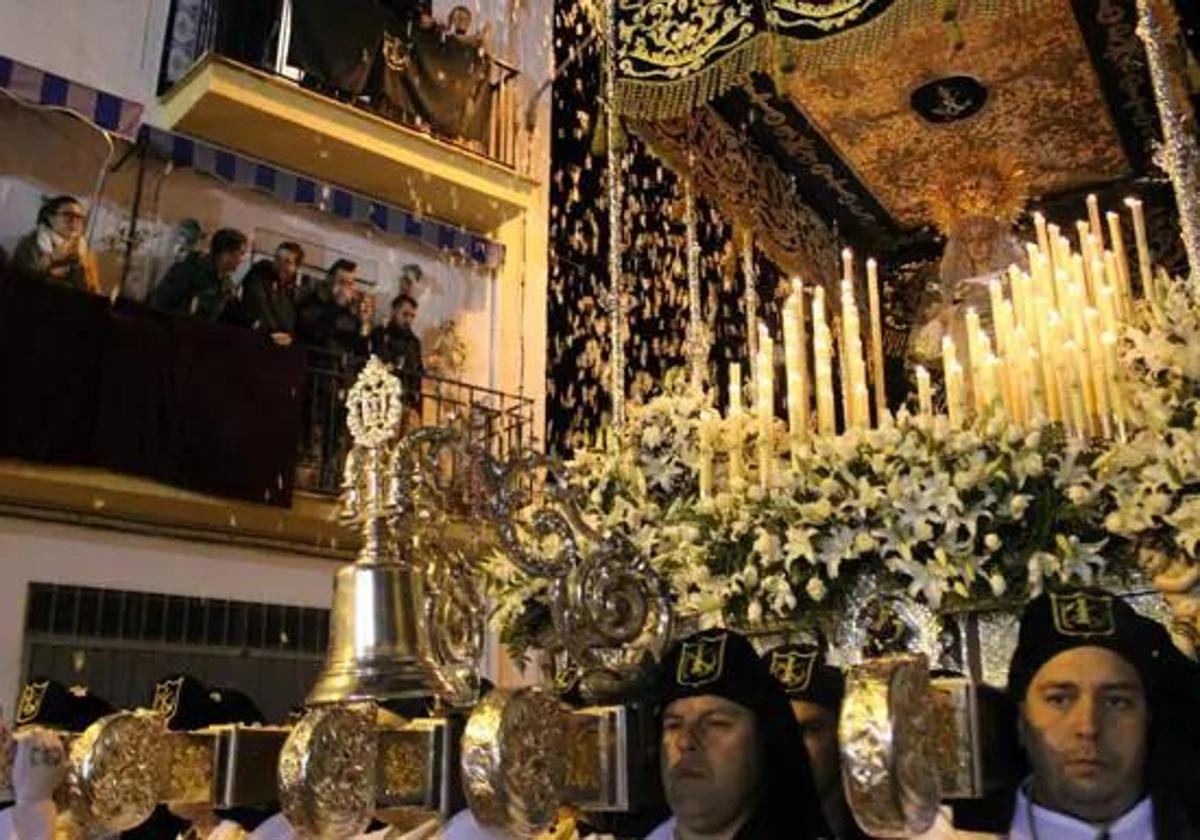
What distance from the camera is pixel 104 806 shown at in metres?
2.10

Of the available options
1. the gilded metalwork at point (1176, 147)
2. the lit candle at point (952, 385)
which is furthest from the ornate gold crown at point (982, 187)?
the lit candle at point (952, 385)

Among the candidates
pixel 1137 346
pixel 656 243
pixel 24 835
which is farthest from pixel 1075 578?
pixel 656 243

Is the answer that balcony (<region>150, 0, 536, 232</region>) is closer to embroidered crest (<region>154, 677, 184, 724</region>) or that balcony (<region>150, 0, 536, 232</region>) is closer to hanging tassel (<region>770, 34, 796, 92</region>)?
hanging tassel (<region>770, 34, 796, 92</region>)

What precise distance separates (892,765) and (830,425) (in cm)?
231

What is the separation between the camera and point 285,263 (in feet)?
28.8

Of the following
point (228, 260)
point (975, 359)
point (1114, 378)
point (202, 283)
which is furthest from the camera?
point (228, 260)

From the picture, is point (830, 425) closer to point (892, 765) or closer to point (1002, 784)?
point (1002, 784)

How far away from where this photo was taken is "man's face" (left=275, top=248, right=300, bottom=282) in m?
8.77

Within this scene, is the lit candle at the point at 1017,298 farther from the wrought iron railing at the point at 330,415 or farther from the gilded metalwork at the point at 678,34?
the wrought iron railing at the point at 330,415

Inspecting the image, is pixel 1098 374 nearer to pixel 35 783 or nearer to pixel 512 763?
pixel 512 763

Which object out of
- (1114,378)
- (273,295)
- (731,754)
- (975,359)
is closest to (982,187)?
(975,359)

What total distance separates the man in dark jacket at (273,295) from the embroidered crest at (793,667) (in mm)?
6333

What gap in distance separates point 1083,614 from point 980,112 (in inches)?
166

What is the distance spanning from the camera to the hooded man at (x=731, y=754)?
6.42 feet
